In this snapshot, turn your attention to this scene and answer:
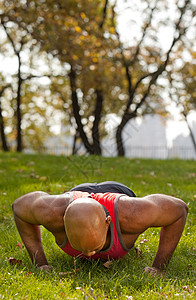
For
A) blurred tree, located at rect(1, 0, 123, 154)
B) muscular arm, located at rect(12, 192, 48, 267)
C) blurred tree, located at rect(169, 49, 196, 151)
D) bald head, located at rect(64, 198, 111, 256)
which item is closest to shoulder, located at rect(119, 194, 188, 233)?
bald head, located at rect(64, 198, 111, 256)

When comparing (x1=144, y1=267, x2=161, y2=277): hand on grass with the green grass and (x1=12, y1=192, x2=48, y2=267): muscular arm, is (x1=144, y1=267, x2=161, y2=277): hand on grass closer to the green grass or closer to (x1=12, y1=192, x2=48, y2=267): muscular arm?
the green grass

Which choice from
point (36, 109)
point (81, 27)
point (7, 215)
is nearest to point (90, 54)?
point (81, 27)

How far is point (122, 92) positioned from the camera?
2370cm

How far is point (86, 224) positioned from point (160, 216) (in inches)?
29.3

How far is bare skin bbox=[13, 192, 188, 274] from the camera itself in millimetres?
2389

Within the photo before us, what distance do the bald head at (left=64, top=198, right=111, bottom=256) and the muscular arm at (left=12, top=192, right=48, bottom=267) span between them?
579mm

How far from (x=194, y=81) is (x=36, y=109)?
1402 cm

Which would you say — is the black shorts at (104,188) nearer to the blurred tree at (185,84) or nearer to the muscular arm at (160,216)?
the muscular arm at (160,216)

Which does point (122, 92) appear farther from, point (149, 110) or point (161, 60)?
point (161, 60)

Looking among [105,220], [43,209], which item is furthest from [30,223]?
[105,220]

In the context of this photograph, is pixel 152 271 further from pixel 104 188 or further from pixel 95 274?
pixel 104 188

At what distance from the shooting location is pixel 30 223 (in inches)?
115

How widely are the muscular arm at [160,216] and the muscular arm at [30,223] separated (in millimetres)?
758

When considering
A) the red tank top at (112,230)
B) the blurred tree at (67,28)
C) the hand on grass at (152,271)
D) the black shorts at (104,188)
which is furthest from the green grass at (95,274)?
the blurred tree at (67,28)
